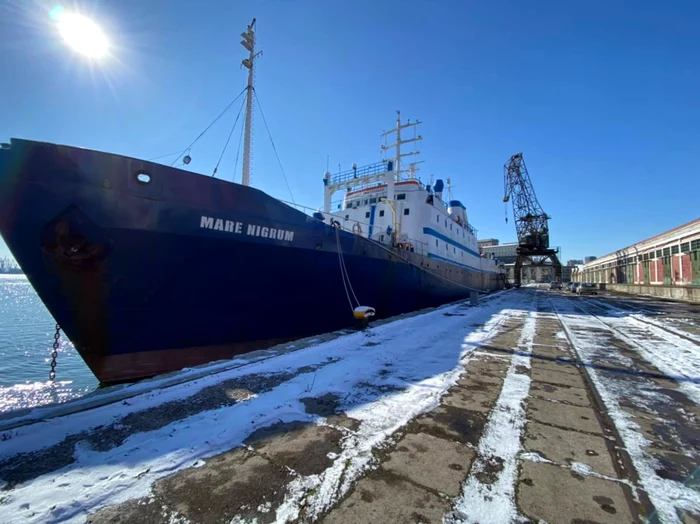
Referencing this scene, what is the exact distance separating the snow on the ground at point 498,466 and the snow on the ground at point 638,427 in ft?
2.43

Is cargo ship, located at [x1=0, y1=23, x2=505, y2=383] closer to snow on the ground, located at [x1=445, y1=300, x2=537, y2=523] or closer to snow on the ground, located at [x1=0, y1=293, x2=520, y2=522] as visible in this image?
snow on the ground, located at [x1=0, y1=293, x2=520, y2=522]

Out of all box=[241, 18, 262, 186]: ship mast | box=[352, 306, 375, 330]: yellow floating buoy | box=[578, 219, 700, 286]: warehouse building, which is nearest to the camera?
box=[352, 306, 375, 330]: yellow floating buoy

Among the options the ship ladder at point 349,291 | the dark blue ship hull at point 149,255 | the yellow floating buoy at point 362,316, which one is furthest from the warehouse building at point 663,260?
the dark blue ship hull at point 149,255

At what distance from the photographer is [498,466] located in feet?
7.13

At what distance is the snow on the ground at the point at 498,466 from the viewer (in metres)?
1.73

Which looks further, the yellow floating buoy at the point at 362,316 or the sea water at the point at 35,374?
the yellow floating buoy at the point at 362,316

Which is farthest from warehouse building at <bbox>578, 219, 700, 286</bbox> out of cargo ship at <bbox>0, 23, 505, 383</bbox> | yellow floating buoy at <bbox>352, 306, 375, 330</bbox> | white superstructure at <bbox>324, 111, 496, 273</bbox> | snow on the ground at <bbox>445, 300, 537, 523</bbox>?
snow on the ground at <bbox>445, 300, 537, 523</bbox>

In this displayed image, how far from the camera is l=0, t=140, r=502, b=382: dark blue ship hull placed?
4957 millimetres

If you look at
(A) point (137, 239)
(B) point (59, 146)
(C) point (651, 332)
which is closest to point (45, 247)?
(A) point (137, 239)

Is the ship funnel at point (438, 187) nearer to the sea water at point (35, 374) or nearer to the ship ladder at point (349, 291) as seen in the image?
the ship ladder at point (349, 291)

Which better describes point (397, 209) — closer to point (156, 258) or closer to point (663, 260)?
point (156, 258)

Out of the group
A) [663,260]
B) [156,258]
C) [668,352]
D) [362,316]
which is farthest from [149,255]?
[663,260]

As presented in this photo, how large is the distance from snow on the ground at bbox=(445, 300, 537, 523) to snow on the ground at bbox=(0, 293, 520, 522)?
638 mm

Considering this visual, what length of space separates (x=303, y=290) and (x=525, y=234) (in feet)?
157
